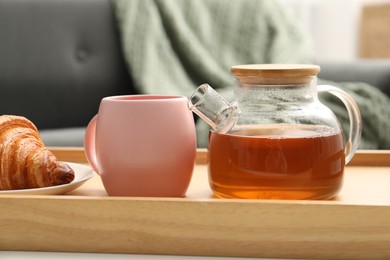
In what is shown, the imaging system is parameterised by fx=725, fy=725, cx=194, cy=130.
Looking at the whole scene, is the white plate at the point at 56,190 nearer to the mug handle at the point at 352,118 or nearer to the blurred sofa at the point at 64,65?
the mug handle at the point at 352,118

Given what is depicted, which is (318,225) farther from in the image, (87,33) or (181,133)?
(87,33)

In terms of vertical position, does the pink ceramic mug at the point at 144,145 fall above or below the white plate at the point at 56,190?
above

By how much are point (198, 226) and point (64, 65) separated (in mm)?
1378

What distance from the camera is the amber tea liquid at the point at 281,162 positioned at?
0.66m

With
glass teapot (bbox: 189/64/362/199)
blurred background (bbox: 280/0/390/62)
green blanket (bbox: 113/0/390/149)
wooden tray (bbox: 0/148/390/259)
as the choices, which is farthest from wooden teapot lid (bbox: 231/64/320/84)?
blurred background (bbox: 280/0/390/62)

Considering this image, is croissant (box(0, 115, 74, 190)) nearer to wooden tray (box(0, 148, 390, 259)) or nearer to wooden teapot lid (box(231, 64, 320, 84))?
wooden tray (box(0, 148, 390, 259))

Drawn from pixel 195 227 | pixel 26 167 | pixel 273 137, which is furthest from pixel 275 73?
pixel 26 167

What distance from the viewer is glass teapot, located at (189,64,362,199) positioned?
2.17 feet

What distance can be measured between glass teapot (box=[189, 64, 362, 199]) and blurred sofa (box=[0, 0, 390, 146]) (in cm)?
119

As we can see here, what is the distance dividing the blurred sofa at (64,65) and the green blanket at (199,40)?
0.07 meters

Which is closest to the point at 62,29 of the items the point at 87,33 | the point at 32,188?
the point at 87,33

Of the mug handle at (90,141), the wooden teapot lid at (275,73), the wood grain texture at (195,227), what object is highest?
the wooden teapot lid at (275,73)

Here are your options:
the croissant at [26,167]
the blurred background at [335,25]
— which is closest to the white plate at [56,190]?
the croissant at [26,167]

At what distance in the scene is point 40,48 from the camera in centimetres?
193
